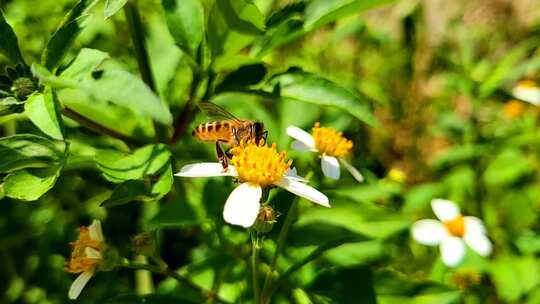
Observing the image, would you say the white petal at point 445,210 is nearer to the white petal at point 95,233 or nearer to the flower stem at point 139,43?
the flower stem at point 139,43

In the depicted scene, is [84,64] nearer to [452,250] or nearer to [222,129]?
[222,129]

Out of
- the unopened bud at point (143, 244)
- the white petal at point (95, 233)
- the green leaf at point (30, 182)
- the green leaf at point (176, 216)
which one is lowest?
the white petal at point (95, 233)

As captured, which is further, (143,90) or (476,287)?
(476,287)

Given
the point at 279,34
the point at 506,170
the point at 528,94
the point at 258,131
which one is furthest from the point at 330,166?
the point at 528,94

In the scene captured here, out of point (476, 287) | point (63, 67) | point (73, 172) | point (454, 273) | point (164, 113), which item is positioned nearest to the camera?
point (164, 113)

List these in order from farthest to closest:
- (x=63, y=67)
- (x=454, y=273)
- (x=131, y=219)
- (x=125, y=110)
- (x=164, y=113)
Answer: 1. (x=131, y=219)
2. (x=454, y=273)
3. (x=125, y=110)
4. (x=63, y=67)
5. (x=164, y=113)

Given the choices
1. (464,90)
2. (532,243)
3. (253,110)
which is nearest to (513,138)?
(464,90)

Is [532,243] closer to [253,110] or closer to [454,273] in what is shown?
[454,273]

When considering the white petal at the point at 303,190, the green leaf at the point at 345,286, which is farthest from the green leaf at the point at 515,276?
the white petal at the point at 303,190
